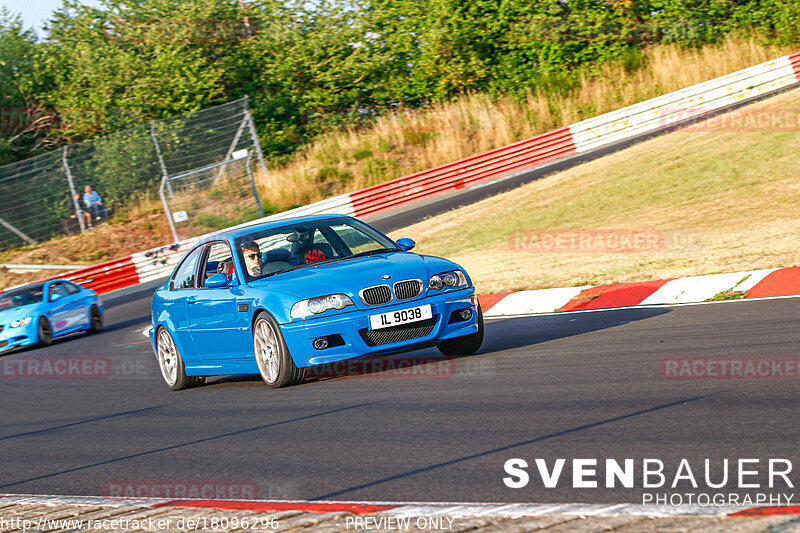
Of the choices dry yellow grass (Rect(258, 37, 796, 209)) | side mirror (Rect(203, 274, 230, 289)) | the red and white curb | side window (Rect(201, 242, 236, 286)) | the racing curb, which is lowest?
the racing curb

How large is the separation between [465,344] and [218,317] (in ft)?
7.60

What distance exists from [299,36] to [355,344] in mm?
36091

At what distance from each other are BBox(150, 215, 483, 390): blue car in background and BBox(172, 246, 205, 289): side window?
13 millimetres

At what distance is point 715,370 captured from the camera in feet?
22.2

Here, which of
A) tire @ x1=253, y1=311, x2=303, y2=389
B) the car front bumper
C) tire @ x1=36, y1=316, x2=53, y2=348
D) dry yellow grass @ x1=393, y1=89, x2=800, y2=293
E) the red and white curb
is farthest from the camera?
tire @ x1=36, y1=316, x2=53, y2=348

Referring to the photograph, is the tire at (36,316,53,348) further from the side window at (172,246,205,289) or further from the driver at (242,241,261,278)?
the driver at (242,241,261,278)

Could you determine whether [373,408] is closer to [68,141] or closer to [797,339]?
[797,339]

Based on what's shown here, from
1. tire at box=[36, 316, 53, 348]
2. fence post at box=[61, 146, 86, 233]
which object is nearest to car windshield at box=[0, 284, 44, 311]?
tire at box=[36, 316, 53, 348]

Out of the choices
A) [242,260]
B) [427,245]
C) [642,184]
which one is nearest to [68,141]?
[427,245]

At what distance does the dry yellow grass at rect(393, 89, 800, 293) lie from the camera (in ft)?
43.9

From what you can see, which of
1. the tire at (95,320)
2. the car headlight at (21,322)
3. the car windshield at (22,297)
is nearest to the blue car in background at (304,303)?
the car headlight at (21,322)

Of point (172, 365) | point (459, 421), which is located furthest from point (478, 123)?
point (459, 421)

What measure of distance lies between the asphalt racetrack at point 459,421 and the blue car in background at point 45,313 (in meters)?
7.75

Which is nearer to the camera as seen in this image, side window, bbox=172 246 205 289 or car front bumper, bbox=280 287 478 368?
car front bumper, bbox=280 287 478 368
